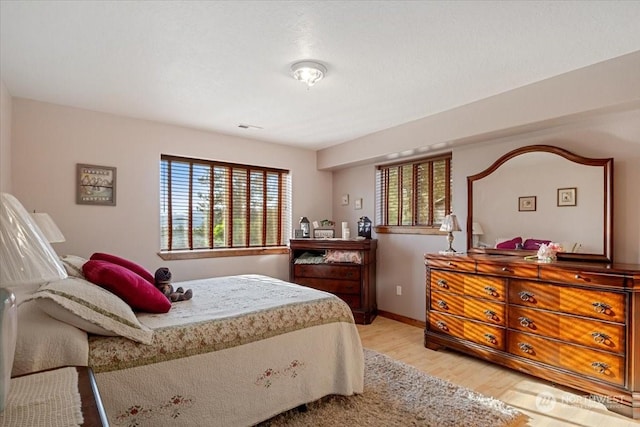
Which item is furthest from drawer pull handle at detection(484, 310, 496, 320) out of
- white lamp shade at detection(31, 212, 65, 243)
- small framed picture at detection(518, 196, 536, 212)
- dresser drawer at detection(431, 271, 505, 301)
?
white lamp shade at detection(31, 212, 65, 243)

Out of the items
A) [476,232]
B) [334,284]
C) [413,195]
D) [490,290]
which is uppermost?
[413,195]

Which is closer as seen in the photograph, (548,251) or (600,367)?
(600,367)

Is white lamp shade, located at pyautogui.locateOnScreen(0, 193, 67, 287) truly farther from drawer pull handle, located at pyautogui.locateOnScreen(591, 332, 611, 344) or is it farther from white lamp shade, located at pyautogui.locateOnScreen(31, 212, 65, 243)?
drawer pull handle, located at pyautogui.locateOnScreen(591, 332, 611, 344)

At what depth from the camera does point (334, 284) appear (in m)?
4.28

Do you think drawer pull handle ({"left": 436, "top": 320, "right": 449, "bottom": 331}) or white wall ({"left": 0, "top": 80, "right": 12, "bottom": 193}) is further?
drawer pull handle ({"left": 436, "top": 320, "right": 449, "bottom": 331})

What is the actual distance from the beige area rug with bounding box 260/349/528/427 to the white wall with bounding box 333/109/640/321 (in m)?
1.51

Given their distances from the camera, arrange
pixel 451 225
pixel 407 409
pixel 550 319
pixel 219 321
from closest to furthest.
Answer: pixel 219 321, pixel 407 409, pixel 550 319, pixel 451 225

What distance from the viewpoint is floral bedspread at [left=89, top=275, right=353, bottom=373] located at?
5.07ft

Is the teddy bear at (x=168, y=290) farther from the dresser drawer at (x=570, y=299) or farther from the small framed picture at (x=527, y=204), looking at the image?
the small framed picture at (x=527, y=204)

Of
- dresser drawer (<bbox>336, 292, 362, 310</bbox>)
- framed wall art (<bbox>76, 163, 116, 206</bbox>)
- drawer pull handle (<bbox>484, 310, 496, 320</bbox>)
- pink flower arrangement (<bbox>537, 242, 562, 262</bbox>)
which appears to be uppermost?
→ framed wall art (<bbox>76, 163, 116, 206</bbox>)

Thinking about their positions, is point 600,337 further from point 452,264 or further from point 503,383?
point 452,264

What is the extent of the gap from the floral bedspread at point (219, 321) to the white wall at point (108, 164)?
4.06 ft

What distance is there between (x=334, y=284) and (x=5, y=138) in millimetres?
3516

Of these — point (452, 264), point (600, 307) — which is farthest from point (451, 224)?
point (600, 307)
